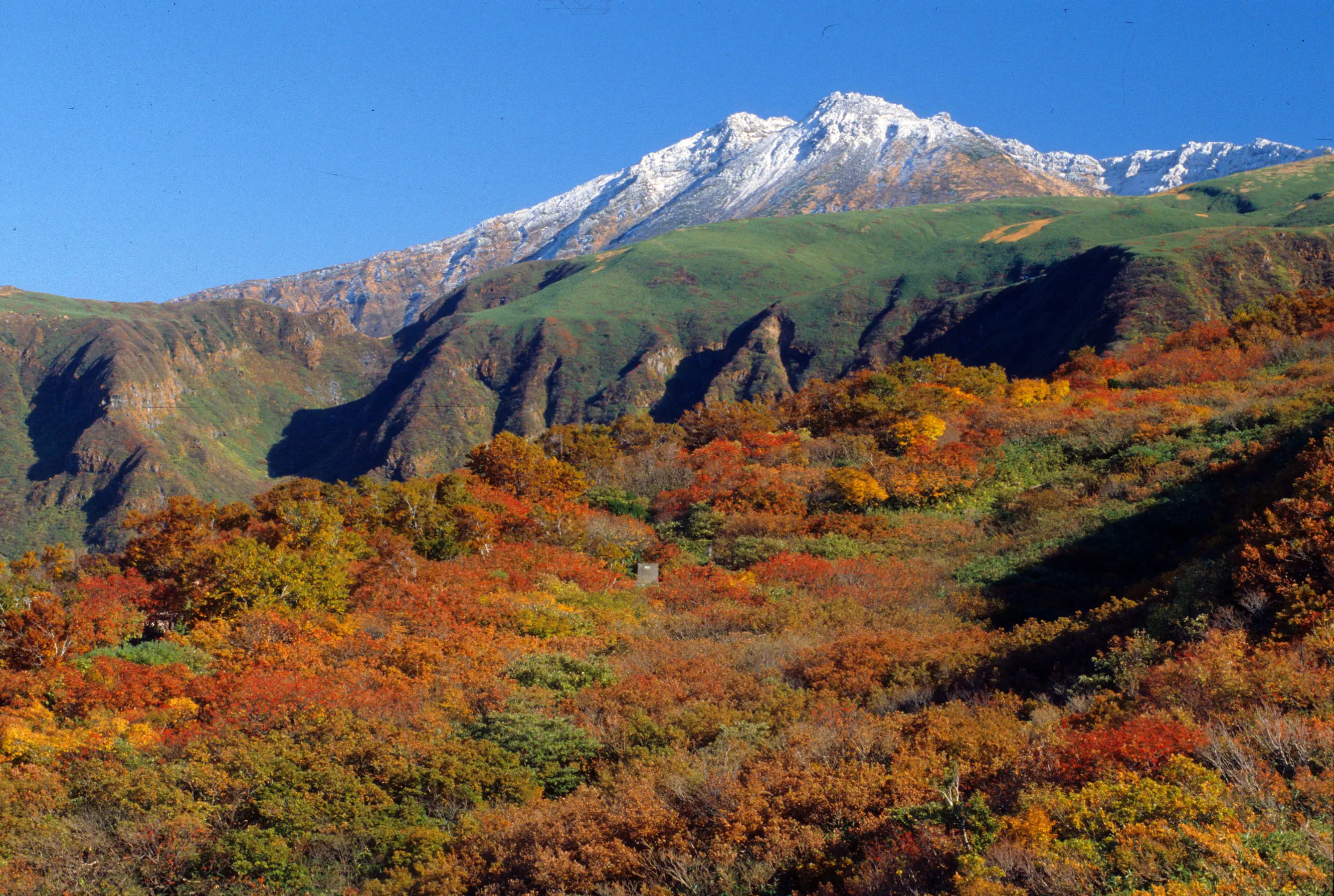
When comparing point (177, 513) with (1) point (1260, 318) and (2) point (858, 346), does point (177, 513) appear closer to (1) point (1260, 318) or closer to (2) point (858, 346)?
(1) point (1260, 318)

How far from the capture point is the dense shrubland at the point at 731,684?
6996mm

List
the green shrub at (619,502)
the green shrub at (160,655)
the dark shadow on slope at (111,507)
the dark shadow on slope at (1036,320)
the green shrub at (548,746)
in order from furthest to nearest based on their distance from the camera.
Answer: the dark shadow on slope at (111,507) < the dark shadow on slope at (1036,320) < the green shrub at (619,502) < the green shrub at (160,655) < the green shrub at (548,746)

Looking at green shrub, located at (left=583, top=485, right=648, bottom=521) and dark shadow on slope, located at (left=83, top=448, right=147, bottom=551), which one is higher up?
green shrub, located at (left=583, top=485, right=648, bottom=521)

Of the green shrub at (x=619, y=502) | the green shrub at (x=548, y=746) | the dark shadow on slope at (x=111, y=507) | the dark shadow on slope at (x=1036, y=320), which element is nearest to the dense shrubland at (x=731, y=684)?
the green shrub at (x=548, y=746)

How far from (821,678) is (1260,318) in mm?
41007

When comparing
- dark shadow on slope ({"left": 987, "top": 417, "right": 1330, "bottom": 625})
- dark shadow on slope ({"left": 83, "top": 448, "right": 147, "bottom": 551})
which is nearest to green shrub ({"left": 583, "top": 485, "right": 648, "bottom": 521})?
dark shadow on slope ({"left": 987, "top": 417, "right": 1330, "bottom": 625})

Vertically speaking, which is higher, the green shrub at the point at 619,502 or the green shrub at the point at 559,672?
the green shrub at the point at 619,502

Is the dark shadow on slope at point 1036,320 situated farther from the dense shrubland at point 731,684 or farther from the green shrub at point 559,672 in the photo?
the green shrub at point 559,672

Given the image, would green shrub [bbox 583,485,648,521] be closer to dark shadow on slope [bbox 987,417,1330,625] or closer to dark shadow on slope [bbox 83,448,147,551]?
dark shadow on slope [bbox 987,417,1330,625]

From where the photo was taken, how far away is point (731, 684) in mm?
13484

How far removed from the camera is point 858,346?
18825cm

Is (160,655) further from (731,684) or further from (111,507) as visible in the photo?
(111,507)

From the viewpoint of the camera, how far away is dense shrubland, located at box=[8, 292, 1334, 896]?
700 centimetres

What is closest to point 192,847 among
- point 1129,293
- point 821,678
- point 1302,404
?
point 821,678
